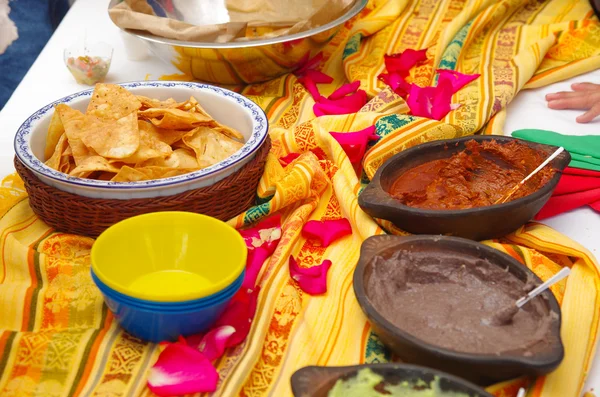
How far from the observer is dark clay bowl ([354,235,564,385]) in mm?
879

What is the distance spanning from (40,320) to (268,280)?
1.26ft

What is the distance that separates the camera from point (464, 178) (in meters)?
1.32

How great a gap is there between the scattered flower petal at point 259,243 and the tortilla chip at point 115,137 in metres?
0.28

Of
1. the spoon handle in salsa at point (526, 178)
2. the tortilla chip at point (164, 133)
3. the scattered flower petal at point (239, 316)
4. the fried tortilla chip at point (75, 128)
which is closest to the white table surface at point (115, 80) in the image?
the spoon handle in salsa at point (526, 178)

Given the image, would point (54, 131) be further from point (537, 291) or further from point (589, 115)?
point (589, 115)

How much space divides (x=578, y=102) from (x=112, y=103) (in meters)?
1.15

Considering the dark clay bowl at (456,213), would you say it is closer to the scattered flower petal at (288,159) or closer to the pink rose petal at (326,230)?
the pink rose petal at (326,230)

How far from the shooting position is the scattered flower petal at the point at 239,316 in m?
1.05

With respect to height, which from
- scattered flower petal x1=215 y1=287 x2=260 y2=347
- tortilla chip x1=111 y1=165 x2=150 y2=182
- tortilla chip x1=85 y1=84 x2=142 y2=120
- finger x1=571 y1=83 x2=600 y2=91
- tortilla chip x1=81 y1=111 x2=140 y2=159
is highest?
finger x1=571 y1=83 x2=600 y2=91

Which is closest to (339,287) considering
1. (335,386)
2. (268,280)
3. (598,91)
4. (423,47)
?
(268,280)

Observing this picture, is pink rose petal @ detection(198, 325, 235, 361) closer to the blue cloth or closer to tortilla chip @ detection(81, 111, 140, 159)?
tortilla chip @ detection(81, 111, 140, 159)

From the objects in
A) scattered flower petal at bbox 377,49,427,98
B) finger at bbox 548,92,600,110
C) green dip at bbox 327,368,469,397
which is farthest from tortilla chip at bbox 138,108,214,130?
finger at bbox 548,92,600,110

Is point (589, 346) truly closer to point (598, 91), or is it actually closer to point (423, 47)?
point (598, 91)

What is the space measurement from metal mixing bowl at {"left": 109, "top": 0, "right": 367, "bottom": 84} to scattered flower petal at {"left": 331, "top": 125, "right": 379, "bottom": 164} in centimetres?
32
